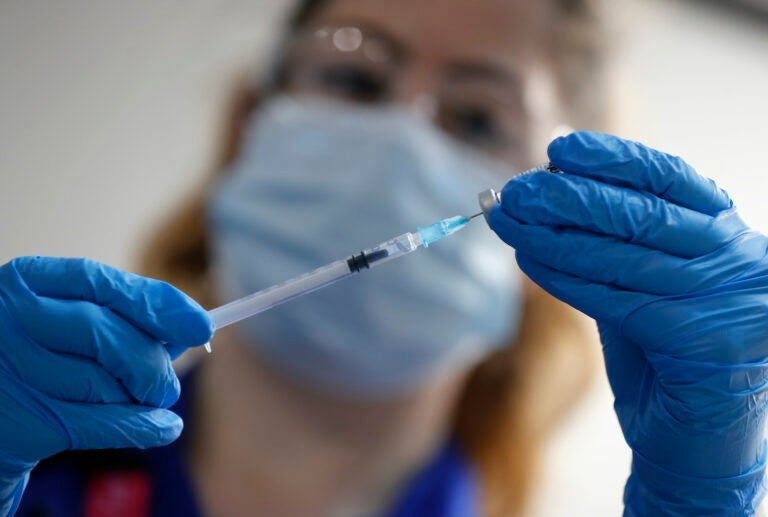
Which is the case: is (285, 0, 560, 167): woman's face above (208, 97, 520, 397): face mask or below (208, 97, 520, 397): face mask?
above

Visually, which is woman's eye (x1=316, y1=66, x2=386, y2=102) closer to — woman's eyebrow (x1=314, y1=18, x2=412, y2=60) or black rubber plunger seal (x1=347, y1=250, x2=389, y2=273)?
woman's eyebrow (x1=314, y1=18, x2=412, y2=60)

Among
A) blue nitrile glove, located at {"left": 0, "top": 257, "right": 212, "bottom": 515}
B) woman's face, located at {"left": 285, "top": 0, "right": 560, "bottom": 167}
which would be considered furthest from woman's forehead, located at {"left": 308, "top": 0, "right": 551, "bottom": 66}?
blue nitrile glove, located at {"left": 0, "top": 257, "right": 212, "bottom": 515}

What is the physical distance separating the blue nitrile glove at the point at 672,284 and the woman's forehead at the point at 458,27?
2.44 feet

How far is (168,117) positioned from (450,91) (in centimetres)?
87

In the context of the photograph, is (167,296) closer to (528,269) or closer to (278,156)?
(528,269)

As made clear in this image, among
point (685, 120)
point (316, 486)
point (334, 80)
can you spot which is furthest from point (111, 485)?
point (685, 120)

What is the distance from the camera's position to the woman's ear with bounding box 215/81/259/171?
5.74 ft

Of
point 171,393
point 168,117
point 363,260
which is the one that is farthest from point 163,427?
point 168,117

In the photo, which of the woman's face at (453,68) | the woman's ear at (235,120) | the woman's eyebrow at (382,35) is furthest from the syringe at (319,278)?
the woman's ear at (235,120)

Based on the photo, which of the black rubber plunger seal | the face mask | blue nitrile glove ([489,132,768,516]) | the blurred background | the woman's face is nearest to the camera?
blue nitrile glove ([489,132,768,516])

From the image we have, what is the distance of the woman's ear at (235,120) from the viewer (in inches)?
68.9

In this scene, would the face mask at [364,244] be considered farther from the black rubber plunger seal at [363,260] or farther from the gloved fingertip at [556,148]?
the gloved fingertip at [556,148]

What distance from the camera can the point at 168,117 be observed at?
6.14 ft

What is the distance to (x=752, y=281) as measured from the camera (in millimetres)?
796
